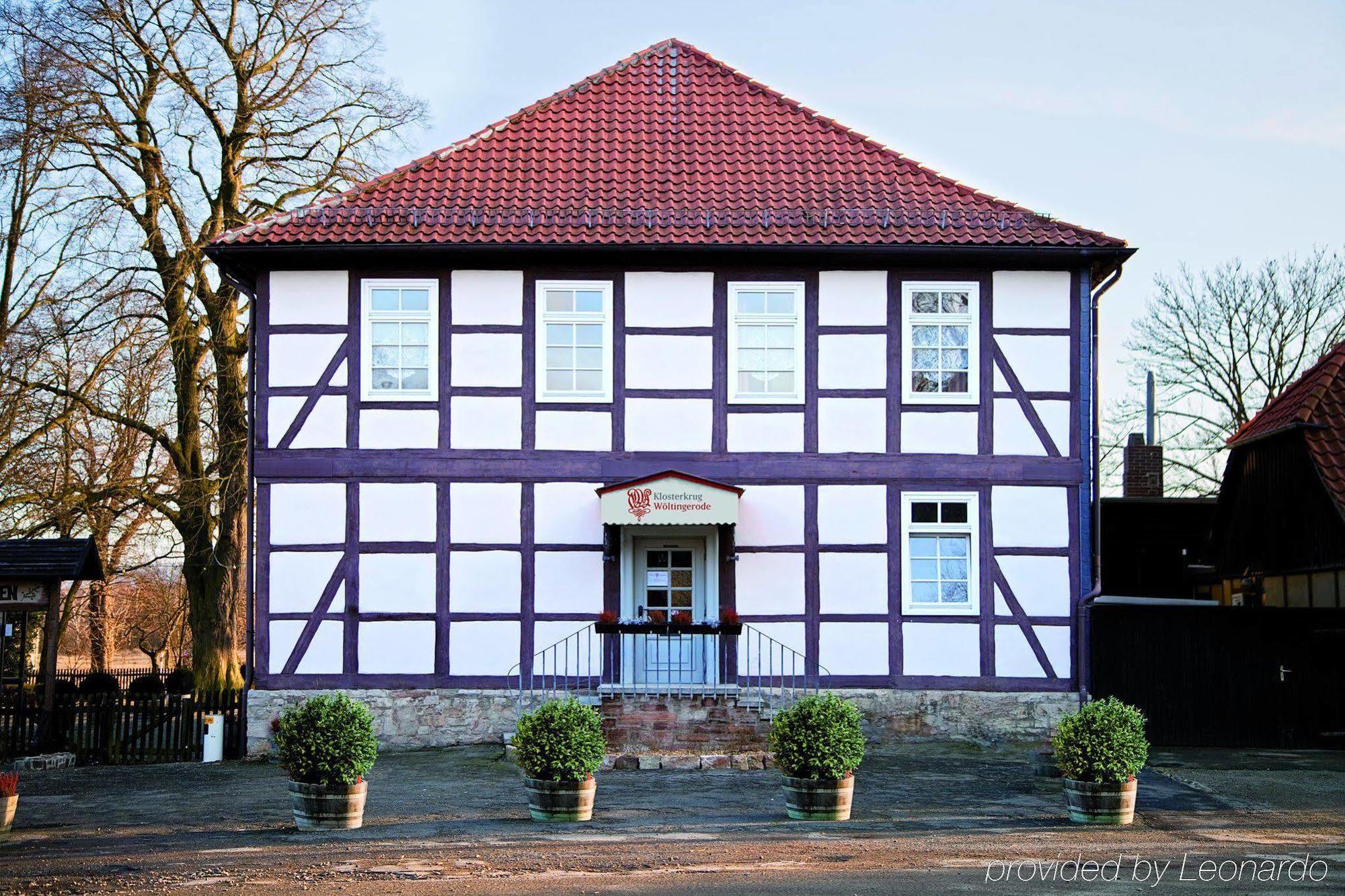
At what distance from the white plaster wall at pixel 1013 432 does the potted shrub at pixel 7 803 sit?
11713 mm

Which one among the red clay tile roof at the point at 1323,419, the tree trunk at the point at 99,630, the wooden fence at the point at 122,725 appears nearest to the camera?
the wooden fence at the point at 122,725

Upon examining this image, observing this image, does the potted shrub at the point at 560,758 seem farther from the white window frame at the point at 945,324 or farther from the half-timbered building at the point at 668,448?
the white window frame at the point at 945,324

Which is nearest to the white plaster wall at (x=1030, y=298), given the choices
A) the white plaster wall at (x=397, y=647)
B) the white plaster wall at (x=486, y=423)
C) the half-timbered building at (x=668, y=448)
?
the half-timbered building at (x=668, y=448)

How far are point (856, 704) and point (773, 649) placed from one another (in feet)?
3.99

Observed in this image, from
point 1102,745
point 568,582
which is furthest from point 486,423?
point 1102,745

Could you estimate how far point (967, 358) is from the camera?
60.1 feet

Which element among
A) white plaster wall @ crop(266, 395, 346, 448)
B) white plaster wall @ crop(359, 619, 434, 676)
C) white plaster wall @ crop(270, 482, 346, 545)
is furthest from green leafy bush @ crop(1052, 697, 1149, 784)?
white plaster wall @ crop(266, 395, 346, 448)

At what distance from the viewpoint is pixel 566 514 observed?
59.1 feet

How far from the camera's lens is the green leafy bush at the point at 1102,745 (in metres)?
12.4

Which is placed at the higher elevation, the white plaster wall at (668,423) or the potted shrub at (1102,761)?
the white plaster wall at (668,423)

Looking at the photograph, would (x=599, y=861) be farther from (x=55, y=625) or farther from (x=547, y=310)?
(x=55, y=625)

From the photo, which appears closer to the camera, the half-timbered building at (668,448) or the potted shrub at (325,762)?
the potted shrub at (325,762)

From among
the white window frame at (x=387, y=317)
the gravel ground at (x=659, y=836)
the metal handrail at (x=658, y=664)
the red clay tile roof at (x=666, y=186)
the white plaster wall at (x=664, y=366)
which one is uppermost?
the red clay tile roof at (x=666, y=186)

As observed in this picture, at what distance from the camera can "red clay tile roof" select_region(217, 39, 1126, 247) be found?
1802 cm
